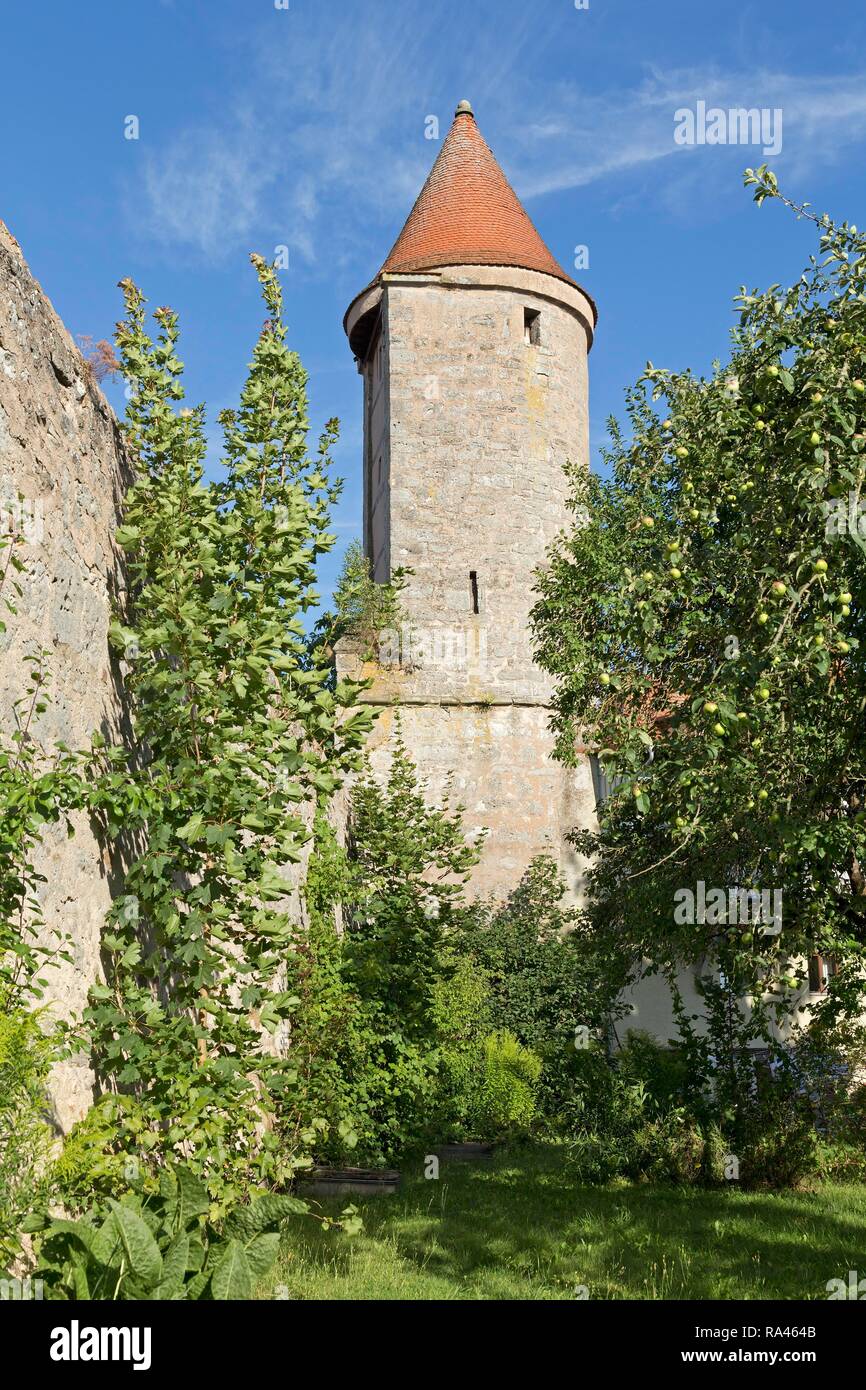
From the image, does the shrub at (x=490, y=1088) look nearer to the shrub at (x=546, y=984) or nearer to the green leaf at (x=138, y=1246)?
the shrub at (x=546, y=984)

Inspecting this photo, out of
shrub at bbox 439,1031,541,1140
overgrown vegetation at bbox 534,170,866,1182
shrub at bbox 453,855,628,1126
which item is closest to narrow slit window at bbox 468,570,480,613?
shrub at bbox 453,855,628,1126

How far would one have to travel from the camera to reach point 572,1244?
6.66 metres

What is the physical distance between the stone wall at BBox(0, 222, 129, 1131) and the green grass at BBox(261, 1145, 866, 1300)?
1.92 meters

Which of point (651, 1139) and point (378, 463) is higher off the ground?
point (378, 463)

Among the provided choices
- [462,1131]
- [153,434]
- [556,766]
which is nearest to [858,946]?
[153,434]

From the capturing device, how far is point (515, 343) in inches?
687

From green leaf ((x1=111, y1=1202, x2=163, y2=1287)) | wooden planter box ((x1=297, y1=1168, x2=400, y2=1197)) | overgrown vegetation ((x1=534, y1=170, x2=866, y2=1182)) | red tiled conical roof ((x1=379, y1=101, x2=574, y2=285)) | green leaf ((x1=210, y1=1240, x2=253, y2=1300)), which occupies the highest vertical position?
red tiled conical roof ((x1=379, y1=101, x2=574, y2=285))

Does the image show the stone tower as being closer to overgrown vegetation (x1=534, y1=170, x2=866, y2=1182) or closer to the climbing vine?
overgrown vegetation (x1=534, y1=170, x2=866, y2=1182)

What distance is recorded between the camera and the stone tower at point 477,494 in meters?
15.9

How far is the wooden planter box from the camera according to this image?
7.99 metres

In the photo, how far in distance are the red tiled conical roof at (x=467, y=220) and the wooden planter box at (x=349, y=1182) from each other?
13791 mm

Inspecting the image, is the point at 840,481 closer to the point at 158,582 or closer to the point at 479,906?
the point at 158,582

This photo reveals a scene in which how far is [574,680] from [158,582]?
2.09 meters

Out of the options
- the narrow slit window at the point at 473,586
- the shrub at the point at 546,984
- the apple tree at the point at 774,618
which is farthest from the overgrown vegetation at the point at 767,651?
the narrow slit window at the point at 473,586
